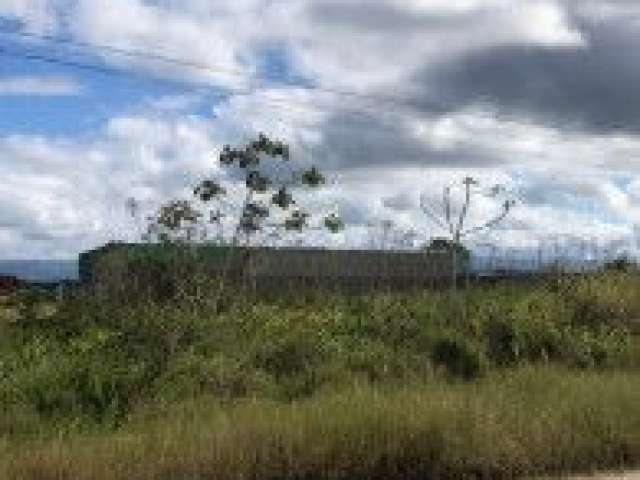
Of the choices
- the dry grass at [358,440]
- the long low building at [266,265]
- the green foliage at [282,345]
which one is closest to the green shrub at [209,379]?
the green foliage at [282,345]

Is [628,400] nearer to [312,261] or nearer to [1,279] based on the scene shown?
[312,261]

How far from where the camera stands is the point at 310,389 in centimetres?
1812

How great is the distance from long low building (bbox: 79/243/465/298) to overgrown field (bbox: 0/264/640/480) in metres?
0.60

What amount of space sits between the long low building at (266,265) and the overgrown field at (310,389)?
1.97 feet

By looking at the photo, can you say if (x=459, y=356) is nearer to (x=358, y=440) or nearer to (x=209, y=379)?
(x=209, y=379)

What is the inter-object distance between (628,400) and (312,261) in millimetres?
21867

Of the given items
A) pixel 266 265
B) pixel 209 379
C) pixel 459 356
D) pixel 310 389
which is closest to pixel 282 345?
pixel 310 389

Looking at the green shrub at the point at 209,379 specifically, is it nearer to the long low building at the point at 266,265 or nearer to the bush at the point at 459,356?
the long low building at the point at 266,265

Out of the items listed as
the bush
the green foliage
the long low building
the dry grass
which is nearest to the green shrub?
the green foliage

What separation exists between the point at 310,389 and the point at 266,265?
9658 mm

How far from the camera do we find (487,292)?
93.8ft

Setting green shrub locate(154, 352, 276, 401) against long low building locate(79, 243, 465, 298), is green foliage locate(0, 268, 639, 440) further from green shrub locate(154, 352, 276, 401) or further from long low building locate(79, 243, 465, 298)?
long low building locate(79, 243, 465, 298)

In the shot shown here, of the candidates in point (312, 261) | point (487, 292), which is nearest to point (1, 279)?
point (312, 261)

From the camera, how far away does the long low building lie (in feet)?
66.8
